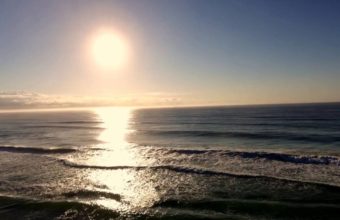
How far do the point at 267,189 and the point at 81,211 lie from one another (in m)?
9.95

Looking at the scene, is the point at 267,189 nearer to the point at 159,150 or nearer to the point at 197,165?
the point at 197,165

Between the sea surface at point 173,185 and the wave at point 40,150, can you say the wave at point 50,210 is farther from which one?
the wave at point 40,150

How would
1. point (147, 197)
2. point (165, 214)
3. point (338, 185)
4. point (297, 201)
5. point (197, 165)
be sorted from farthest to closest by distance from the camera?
point (197, 165) < point (338, 185) < point (147, 197) < point (297, 201) < point (165, 214)

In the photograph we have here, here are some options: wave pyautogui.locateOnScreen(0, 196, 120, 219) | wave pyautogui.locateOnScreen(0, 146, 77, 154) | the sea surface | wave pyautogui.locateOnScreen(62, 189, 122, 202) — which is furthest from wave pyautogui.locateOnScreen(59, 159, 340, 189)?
wave pyautogui.locateOnScreen(0, 196, 120, 219)

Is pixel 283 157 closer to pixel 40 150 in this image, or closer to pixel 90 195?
pixel 90 195

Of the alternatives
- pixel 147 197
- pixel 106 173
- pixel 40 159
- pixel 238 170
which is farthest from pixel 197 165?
pixel 40 159

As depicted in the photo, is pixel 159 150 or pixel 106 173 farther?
pixel 159 150

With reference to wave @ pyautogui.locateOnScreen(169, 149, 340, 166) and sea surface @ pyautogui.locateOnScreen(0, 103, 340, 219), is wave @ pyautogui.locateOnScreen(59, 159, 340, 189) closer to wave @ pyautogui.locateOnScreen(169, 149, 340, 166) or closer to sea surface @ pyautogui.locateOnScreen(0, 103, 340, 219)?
sea surface @ pyautogui.locateOnScreen(0, 103, 340, 219)

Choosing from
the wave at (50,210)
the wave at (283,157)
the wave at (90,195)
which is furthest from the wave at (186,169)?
the wave at (50,210)


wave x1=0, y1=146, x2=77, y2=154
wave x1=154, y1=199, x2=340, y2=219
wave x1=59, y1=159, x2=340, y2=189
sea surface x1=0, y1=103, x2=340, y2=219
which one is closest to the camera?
wave x1=154, y1=199, x2=340, y2=219

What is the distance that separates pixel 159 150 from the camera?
3341 cm

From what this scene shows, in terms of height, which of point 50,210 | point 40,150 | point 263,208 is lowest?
point 40,150

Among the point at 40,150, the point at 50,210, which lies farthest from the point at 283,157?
the point at 40,150

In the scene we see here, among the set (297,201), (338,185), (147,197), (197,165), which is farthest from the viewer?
(197,165)
